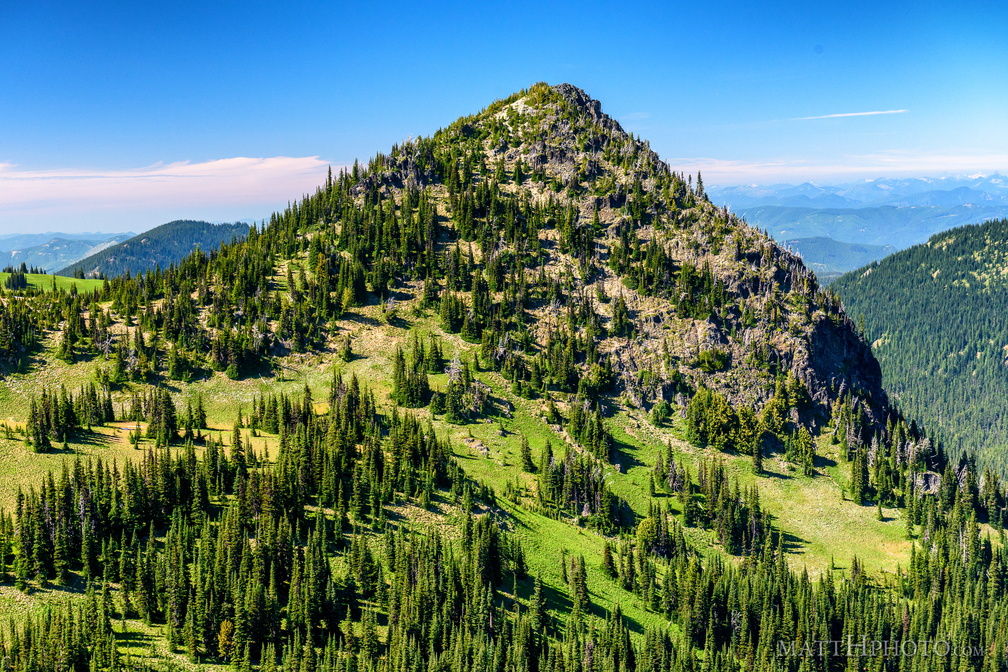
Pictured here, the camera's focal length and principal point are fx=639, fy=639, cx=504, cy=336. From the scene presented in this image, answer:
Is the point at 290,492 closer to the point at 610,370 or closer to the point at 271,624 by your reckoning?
the point at 271,624

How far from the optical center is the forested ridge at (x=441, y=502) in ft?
306

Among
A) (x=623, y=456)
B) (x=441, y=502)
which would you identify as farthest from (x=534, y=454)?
(x=441, y=502)

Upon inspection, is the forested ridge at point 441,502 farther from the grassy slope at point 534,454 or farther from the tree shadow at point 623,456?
the grassy slope at point 534,454

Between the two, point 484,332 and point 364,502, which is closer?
point 364,502

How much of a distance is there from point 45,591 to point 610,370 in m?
142

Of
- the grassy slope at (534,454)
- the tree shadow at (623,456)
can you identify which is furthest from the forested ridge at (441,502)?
the grassy slope at (534,454)

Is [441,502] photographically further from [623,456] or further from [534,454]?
[623,456]

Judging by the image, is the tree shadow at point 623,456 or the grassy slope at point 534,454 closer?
the grassy slope at point 534,454

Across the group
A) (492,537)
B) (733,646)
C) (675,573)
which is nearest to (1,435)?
(492,537)

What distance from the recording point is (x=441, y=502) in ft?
431

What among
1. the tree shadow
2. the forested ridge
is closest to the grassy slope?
the tree shadow

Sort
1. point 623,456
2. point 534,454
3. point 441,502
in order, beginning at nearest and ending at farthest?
point 441,502, point 534,454, point 623,456

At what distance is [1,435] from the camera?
124 m

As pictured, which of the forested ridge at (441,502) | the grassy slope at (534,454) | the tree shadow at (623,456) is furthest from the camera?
the tree shadow at (623,456)
